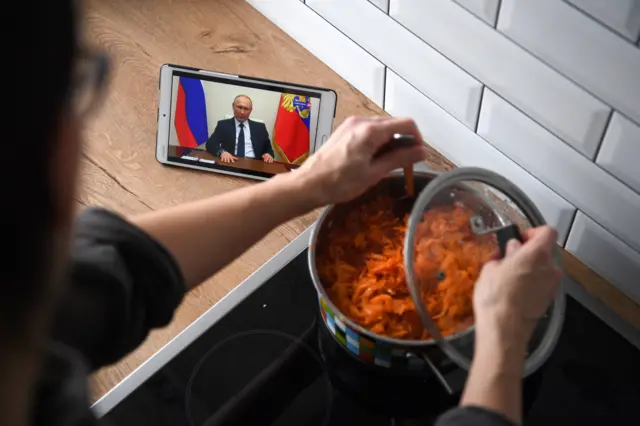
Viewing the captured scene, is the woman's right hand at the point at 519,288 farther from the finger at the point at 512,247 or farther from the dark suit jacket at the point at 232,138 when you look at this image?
the dark suit jacket at the point at 232,138

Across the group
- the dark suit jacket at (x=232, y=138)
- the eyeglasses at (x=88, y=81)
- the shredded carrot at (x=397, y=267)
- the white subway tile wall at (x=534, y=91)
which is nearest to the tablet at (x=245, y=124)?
the dark suit jacket at (x=232, y=138)

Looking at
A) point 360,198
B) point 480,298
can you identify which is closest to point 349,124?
point 360,198

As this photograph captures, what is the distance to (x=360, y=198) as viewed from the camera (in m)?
0.81

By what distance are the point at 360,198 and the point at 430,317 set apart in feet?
0.63

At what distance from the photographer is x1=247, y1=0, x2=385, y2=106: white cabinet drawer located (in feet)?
3.32

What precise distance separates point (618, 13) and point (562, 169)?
215mm

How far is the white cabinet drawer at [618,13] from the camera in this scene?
2.12 ft

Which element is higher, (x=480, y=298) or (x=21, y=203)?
(x=21, y=203)

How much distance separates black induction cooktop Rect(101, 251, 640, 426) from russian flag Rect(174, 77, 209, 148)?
0.89 ft

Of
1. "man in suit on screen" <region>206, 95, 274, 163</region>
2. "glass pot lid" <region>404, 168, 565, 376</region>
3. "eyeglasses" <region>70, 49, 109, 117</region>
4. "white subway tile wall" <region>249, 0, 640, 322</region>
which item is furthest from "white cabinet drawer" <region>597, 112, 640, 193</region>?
"eyeglasses" <region>70, 49, 109, 117</region>

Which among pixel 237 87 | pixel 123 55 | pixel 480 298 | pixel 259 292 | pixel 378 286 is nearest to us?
pixel 480 298

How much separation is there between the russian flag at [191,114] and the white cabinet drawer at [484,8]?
0.38 metres

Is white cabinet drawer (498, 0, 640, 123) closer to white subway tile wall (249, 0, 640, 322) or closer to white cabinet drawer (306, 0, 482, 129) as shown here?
white subway tile wall (249, 0, 640, 322)

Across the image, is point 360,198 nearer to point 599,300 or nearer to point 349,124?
point 349,124
